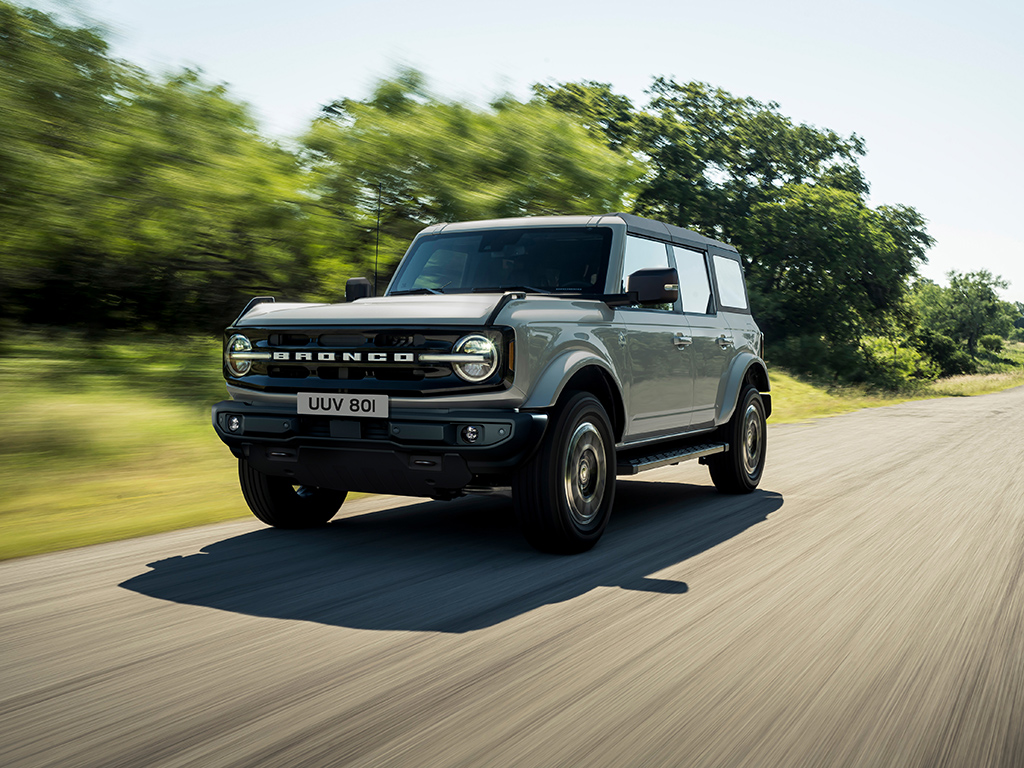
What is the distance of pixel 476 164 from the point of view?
14.5 meters

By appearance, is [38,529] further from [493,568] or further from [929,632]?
[929,632]

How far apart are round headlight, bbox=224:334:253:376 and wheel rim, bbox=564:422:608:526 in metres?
1.98

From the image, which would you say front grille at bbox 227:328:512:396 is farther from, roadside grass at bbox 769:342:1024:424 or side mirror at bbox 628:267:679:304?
roadside grass at bbox 769:342:1024:424

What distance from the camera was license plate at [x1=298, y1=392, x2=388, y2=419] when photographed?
16.7 feet

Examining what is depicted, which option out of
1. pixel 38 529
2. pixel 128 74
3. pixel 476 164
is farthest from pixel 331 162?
pixel 38 529

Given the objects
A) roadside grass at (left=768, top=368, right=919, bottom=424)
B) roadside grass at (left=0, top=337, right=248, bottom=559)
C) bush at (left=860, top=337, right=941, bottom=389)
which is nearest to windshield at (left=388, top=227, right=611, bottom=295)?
roadside grass at (left=0, top=337, right=248, bottom=559)

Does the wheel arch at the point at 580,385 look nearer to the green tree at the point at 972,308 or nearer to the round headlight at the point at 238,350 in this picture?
the round headlight at the point at 238,350

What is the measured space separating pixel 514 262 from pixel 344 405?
192cm

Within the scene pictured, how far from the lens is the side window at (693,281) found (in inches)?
290

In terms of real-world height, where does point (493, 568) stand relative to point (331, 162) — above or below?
below

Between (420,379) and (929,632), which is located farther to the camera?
(420,379)

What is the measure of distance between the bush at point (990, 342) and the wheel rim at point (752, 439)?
111m

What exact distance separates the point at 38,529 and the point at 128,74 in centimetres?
637

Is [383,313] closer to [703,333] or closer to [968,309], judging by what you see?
[703,333]
